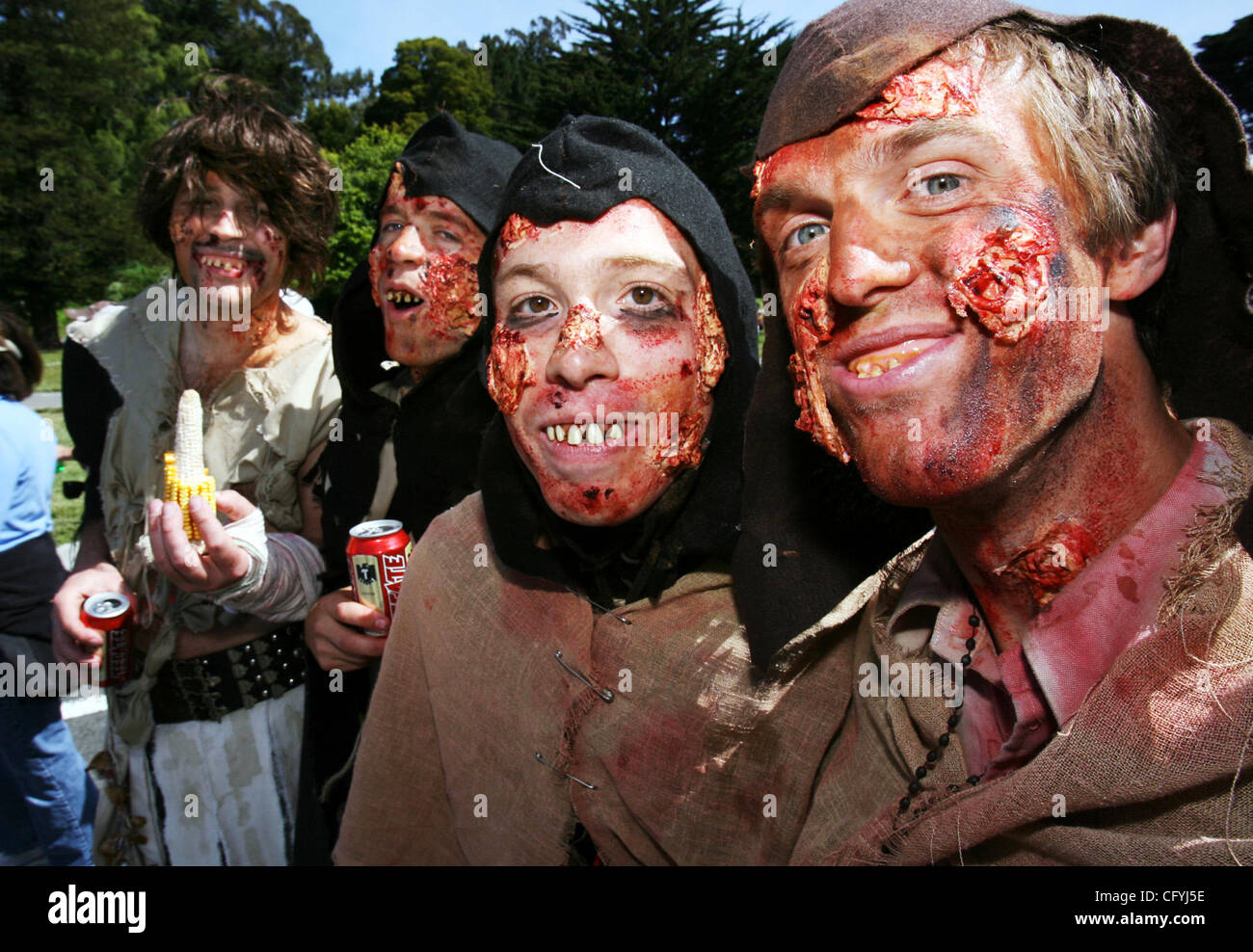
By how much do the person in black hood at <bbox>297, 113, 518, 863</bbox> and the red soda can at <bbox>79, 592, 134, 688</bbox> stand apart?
26.0 inches

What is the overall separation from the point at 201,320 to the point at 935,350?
117 inches

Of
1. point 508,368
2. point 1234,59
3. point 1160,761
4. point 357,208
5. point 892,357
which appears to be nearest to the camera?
point 1160,761

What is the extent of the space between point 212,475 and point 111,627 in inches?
25.2

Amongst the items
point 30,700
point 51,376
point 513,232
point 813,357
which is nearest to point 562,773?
point 813,357

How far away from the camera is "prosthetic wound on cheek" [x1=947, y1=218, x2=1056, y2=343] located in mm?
1305

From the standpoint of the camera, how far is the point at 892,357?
138 cm

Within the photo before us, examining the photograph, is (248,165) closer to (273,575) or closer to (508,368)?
(273,575)

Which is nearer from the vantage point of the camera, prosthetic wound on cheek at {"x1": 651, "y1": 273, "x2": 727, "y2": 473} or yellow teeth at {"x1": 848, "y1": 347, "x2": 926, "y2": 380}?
yellow teeth at {"x1": 848, "y1": 347, "x2": 926, "y2": 380}

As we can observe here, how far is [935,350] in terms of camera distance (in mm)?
1354

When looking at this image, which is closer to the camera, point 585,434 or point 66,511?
point 585,434

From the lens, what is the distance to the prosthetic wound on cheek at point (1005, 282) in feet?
4.28

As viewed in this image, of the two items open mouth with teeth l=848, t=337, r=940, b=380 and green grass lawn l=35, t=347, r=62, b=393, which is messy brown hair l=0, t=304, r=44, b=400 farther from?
green grass lawn l=35, t=347, r=62, b=393

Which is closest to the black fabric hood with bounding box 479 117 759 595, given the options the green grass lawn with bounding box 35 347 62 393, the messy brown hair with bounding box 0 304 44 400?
the messy brown hair with bounding box 0 304 44 400
